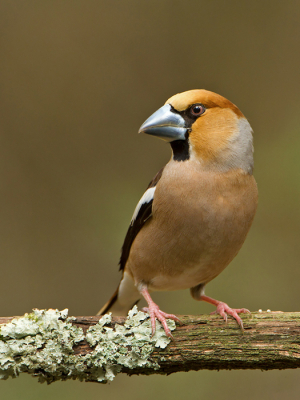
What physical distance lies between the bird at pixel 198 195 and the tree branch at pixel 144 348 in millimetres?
203

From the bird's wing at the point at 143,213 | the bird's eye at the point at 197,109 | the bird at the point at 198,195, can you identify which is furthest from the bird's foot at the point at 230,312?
the bird's eye at the point at 197,109

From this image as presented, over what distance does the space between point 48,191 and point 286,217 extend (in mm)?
2556

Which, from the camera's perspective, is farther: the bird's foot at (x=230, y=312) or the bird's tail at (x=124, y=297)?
the bird's tail at (x=124, y=297)

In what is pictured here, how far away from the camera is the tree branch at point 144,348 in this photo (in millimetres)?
2221

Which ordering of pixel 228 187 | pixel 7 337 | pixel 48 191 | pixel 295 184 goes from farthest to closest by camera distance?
pixel 48 191
pixel 295 184
pixel 228 187
pixel 7 337

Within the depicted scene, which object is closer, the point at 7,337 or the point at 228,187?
the point at 7,337

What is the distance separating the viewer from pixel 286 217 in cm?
471

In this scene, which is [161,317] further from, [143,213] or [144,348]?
[143,213]

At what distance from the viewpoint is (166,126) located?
2.66 m

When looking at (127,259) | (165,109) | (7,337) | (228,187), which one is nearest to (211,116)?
(165,109)

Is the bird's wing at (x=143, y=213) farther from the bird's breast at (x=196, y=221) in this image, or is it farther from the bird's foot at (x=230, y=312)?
the bird's foot at (x=230, y=312)

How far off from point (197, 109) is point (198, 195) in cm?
53

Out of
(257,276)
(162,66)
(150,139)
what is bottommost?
(257,276)

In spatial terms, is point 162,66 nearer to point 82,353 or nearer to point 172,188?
point 172,188
